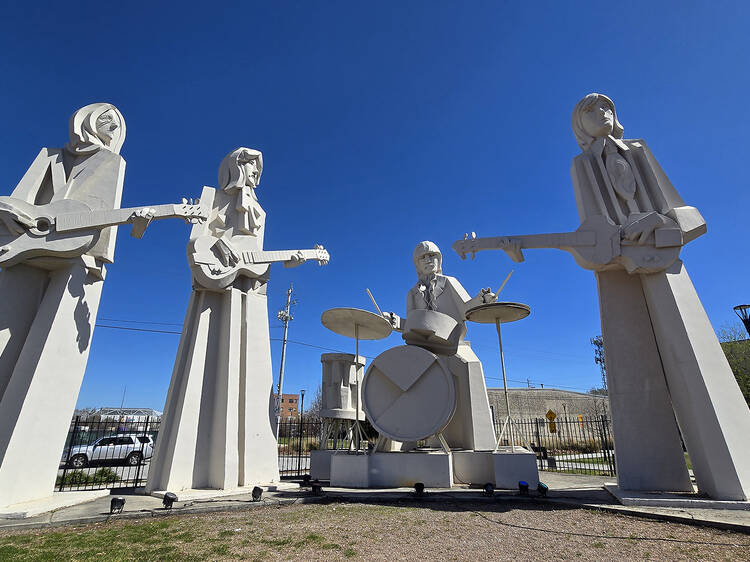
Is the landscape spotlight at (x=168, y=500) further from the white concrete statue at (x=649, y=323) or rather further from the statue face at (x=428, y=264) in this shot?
the statue face at (x=428, y=264)

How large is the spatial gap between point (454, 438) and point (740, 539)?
659 cm

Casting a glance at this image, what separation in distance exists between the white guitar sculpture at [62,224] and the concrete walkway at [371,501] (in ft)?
14.5

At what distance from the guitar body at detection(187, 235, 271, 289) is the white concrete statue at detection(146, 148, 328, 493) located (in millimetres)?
23

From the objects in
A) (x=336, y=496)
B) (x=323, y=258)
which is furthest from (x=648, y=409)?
(x=323, y=258)

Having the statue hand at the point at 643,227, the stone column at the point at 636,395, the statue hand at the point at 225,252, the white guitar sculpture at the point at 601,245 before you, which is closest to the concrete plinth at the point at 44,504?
the statue hand at the point at 225,252

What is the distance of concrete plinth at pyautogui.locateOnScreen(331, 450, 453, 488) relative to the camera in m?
9.52

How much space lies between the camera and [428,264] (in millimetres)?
12477

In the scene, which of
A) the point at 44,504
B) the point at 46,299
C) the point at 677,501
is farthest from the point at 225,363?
the point at 677,501

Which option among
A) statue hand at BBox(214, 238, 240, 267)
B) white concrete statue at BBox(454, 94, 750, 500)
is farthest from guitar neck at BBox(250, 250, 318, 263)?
white concrete statue at BBox(454, 94, 750, 500)

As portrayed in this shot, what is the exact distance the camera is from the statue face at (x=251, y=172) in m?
11.3

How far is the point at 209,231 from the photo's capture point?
10.4 metres

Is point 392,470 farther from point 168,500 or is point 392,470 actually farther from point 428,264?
point 428,264

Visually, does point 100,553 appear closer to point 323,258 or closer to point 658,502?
point 323,258

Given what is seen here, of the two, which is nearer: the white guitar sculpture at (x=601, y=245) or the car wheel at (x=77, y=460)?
the white guitar sculpture at (x=601, y=245)
